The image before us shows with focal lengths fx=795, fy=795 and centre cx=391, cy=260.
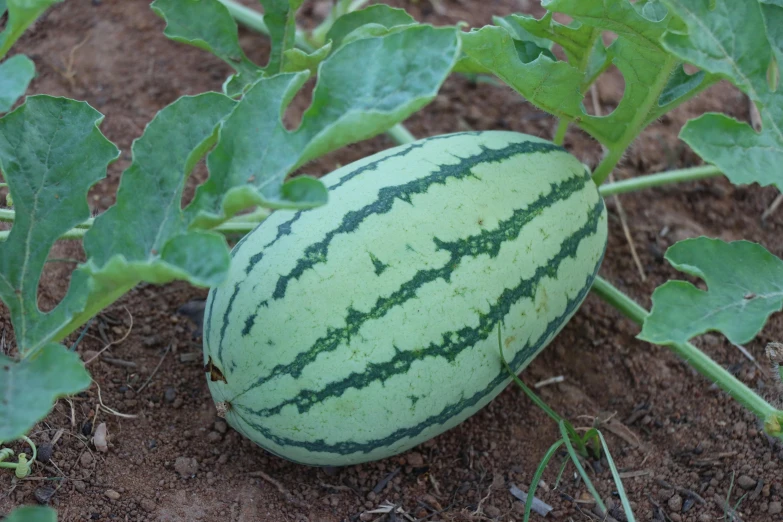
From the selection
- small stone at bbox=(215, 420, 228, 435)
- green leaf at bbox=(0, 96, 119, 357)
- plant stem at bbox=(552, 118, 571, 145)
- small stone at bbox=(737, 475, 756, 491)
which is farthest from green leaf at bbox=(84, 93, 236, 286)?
small stone at bbox=(737, 475, 756, 491)

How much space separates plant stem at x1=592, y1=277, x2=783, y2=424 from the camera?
1887 mm

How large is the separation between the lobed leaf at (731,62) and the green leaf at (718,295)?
6.4 inches

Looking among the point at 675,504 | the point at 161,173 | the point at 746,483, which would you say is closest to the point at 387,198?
the point at 161,173

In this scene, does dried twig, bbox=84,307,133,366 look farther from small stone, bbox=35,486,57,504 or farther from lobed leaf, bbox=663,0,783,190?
lobed leaf, bbox=663,0,783,190

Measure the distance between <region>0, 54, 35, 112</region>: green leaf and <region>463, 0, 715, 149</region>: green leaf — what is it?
93 cm

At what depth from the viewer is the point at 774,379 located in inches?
88.0

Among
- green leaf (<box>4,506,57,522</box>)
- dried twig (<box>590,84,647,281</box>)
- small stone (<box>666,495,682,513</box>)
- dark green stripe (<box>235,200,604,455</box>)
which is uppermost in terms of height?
green leaf (<box>4,506,57,522</box>)

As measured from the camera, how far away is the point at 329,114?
56.1 inches

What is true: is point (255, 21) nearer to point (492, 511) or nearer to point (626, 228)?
point (626, 228)

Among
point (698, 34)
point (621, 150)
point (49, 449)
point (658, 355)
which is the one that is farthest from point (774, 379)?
point (49, 449)

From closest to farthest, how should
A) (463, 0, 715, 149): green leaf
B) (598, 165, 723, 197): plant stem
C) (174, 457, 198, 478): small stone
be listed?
(463, 0, 715, 149): green leaf → (174, 457, 198, 478): small stone → (598, 165, 723, 197): plant stem

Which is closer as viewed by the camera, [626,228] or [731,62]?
[731,62]

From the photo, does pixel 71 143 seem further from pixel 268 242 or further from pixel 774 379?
pixel 774 379

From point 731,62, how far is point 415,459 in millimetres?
1175
